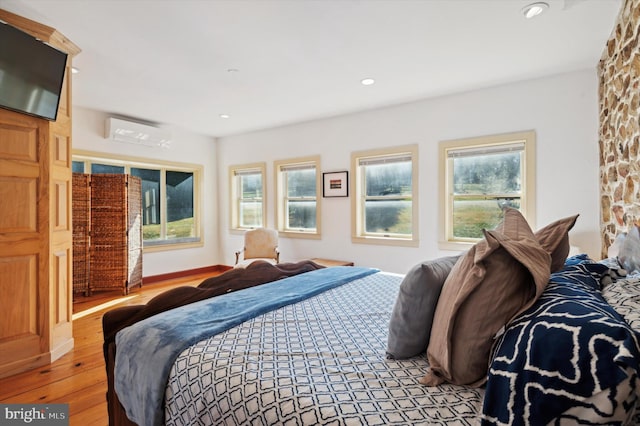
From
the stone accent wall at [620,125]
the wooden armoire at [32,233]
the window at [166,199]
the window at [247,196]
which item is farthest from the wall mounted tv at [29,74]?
the stone accent wall at [620,125]

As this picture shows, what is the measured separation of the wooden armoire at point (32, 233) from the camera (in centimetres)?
235

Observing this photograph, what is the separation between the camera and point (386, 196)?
437cm

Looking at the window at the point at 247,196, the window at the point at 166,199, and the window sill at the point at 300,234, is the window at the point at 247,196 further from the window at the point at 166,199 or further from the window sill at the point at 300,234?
the window at the point at 166,199

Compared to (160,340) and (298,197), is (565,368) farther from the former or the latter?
(298,197)

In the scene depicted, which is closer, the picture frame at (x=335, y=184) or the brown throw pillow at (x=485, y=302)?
the brown throw pillow at (x=485, y=302)

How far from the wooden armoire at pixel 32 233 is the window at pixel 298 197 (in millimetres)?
3003

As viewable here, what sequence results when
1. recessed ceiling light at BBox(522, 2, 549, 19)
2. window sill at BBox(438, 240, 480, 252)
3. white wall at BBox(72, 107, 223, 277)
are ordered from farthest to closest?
white wall at BBox(72, 107, 223, 277), window sill at BBox(438, 240, 480, 252), recessed ceiling light at BBox(522, 2, 549, 19)

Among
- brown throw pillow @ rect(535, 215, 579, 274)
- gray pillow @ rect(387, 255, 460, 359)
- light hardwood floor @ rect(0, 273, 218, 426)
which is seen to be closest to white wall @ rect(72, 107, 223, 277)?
light hardwood floor @ rect(0, 273, 218, 426)

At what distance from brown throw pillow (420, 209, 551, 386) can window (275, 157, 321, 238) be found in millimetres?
3940

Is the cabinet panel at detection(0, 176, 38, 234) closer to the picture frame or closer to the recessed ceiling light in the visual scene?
the picture frame

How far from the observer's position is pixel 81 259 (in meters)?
4.38

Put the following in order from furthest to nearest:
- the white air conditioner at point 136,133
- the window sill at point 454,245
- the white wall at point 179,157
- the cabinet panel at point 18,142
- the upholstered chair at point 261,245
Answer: the upholstered chair at point 261,245, the white air conditioner at point 136,133, the white wall at point 179,157, the window sill at point 454,245, the cabinet panel at point 18,142

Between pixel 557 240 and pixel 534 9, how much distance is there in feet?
5.89

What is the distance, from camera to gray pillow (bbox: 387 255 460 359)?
1211 mm
